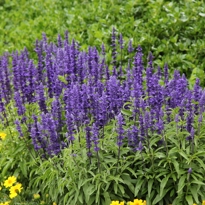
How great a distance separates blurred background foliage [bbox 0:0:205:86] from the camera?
28.3 ft

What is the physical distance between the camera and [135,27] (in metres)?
9.61

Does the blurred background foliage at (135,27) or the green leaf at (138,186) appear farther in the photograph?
the blurred background foliage at (135,27)

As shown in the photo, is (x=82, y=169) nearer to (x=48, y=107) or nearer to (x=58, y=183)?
(x=58, y=183)

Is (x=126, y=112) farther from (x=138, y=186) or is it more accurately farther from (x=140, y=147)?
(x=138, y=186)

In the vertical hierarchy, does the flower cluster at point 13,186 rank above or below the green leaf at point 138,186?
below

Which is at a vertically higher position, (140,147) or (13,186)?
(140,147)

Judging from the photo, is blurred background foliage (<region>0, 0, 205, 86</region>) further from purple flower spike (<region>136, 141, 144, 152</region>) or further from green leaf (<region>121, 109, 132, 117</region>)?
purple flower spike (<region>136, 141, 144, 152</region>)

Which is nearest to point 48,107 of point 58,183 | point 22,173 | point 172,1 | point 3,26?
point 22,173

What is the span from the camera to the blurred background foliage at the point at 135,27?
8.62m

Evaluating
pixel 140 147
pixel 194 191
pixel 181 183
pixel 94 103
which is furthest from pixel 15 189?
pixel 194 191

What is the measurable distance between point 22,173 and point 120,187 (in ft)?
5.96

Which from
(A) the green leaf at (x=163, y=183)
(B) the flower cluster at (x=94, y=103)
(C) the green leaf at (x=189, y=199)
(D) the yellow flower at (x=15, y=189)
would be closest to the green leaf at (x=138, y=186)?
(A) the green leaf at (x=163, y=183)

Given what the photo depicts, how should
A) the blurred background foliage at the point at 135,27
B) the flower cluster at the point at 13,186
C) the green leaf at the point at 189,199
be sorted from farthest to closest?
1. the blurred background foliage at the point at 135,27
2. the flower cluster at the point at 13,186
3. the green leaf at the point at 189,199

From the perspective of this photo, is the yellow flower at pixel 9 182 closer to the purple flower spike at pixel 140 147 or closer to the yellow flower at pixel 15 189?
the yellow flower at pixel 15 189
